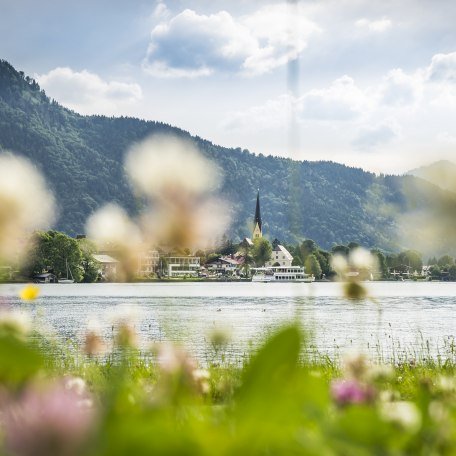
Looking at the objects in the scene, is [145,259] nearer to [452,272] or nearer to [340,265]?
[340,265]

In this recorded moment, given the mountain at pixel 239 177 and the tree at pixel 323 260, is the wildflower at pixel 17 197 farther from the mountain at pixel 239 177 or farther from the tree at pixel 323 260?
the mountain at pixel 239 177

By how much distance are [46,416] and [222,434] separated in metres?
0.14

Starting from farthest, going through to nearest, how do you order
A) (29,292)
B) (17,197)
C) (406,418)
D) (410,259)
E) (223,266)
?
1. (410,259)
2. (223,266)
3. (29,292)
4. (17,197)
5. (406,418)

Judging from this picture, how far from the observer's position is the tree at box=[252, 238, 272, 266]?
369ft

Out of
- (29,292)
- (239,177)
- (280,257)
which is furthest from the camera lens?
(280,257)

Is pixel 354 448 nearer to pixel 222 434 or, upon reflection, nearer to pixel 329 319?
pixel 222 434

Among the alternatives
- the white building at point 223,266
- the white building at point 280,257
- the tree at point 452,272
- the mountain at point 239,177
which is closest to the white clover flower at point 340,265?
the mountain at point 239,177

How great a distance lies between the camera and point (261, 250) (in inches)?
4582

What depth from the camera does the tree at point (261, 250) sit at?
369 ft

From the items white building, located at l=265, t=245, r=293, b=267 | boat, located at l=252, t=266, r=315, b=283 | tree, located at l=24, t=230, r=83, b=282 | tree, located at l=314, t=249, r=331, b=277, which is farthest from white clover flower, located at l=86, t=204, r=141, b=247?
white building, located at l=265, t=245, r=293, b=267

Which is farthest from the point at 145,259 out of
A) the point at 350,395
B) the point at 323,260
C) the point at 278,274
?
the point at 278,274

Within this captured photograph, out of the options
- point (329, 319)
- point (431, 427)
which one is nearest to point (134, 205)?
point (431, 427)

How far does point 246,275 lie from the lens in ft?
434

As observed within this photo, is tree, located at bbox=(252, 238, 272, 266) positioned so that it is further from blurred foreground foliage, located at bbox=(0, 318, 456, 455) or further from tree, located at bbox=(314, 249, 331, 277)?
blurred foreground foliage, located at bbox=(0, 318, 456, 455)
